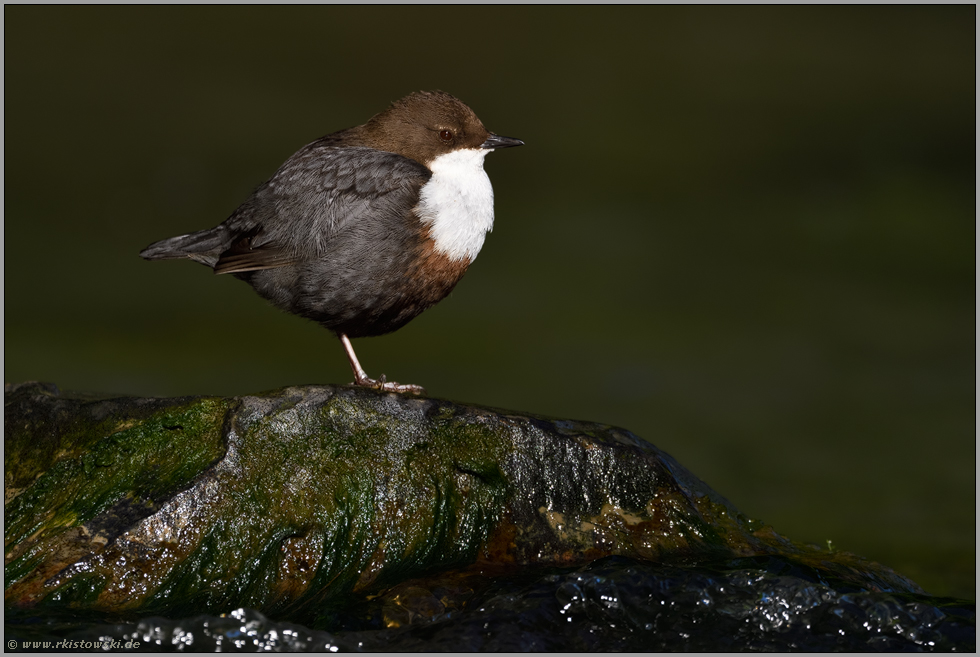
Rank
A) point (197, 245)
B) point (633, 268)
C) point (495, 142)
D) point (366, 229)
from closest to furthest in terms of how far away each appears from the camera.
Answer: point (366, 229) < point (197, 245) < point (495, 142) < point (633, 268)

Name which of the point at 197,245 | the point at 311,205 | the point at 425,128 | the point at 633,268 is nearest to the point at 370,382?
the point at 311,205

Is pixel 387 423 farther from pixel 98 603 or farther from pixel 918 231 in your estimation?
pixel 918 231

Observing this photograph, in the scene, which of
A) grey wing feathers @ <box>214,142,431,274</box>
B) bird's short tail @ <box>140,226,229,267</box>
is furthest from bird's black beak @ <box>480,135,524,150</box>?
bird's short tail @ <box>140,226,229,267</box>

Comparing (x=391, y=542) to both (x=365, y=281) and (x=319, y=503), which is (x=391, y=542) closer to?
(x=319, y=503)

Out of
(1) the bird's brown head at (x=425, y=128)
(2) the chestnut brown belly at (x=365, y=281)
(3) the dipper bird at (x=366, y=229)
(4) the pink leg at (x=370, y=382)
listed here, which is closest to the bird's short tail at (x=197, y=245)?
(3) the dipper bird at (x=366, y=229)

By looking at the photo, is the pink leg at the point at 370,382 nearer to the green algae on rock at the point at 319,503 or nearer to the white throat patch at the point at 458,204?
the green algae on rock at the point at 319,503
